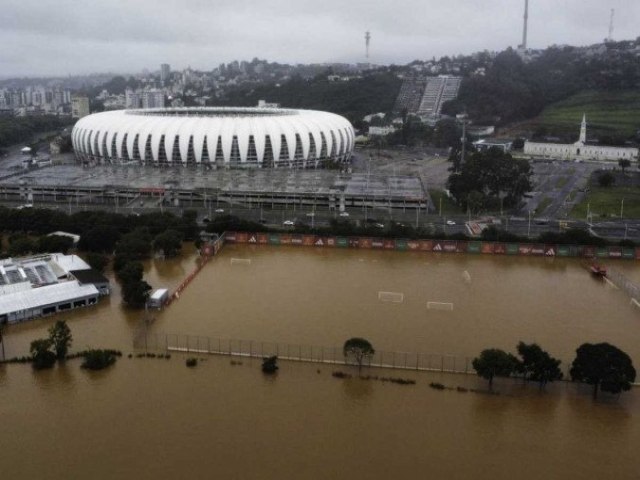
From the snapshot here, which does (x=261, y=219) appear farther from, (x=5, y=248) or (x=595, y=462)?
(x=595, y=462)

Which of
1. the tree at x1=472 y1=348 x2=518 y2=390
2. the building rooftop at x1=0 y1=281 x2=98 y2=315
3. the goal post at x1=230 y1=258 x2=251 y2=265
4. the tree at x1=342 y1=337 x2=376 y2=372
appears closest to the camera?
the tree at x1=472 y1=348 x2=518 y2=390

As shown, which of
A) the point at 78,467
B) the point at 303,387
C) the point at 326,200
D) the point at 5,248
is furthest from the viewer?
the point at 326,200

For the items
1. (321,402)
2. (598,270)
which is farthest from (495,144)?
(321,402)

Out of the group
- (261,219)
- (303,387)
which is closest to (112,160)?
(261,219)

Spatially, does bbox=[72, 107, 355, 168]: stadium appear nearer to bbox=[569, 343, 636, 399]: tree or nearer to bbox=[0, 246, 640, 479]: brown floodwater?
bbox=[0, 246, 640, 479]: brown floodwater

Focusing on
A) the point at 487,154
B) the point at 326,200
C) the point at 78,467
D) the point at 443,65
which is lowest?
the point at 78,467

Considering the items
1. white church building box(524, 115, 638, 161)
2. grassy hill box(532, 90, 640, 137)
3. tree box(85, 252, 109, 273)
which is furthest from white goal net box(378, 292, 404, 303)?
grassy hill box(532, 90, 640, 137)
